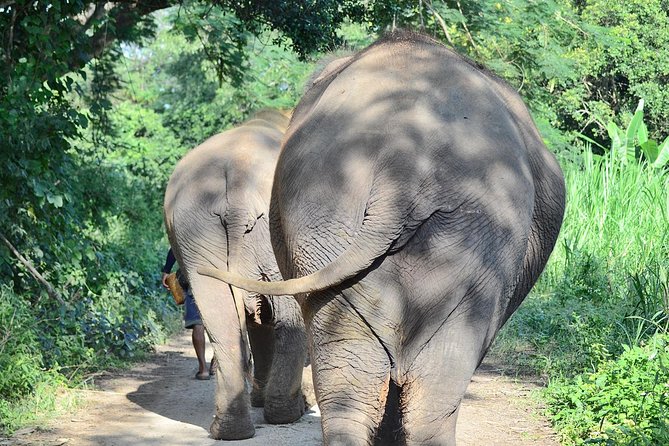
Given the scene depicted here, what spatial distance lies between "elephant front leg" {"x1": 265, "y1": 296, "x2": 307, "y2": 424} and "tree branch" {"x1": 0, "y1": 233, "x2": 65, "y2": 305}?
2.75 meters

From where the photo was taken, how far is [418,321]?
10.9ft

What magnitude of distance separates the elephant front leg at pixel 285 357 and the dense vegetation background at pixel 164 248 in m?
1.84

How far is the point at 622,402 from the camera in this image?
6.14 metres

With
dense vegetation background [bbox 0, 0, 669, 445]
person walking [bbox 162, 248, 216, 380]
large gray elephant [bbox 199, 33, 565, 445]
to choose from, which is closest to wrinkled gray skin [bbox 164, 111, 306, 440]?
dense vegetation background [bbox 0, 0, 669, 445]

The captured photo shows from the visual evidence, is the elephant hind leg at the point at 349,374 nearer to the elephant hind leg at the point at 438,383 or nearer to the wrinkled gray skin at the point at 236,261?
the elephant hind leg at the point at 438,383

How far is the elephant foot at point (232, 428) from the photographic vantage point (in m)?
6.59

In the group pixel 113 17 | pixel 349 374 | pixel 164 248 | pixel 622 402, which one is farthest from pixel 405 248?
pixel 164 248

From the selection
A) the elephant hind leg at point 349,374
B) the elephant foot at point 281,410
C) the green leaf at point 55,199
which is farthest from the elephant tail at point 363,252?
the green leaf at point 55,199

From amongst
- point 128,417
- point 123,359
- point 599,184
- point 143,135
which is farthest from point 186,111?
point 128,417

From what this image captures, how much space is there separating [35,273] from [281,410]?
9.86 feet

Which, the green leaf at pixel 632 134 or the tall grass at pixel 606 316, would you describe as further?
the green leaf at pixel 632 134

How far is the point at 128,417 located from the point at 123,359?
286 cm

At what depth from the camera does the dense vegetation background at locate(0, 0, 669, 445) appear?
7332 mm

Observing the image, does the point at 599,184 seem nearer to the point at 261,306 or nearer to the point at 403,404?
the point at 261,306
